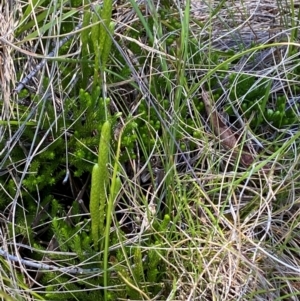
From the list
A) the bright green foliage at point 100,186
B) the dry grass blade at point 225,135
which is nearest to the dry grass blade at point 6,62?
the bright green foliage at point 100,186

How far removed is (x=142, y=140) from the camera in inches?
57.9

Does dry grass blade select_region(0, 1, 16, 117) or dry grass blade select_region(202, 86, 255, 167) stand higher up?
dry grass blade select_region(0, 1, 16, 117)

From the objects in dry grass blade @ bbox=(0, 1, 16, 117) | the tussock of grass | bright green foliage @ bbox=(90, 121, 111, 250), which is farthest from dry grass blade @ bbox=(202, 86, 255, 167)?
dry grass blade @ bbox=(0, 1, 16, 117)

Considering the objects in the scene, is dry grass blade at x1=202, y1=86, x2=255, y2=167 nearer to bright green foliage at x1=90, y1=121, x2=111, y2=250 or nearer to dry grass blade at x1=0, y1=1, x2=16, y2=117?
bright green foliage at x1=90, y1=121, x2=111, y2=250

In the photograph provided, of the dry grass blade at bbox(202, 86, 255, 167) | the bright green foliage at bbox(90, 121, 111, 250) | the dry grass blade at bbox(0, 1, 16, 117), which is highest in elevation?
the dry grass blade at bbox(0, 1, 16, 117)

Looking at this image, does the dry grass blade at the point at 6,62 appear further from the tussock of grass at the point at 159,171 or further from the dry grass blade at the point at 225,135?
the dry grass blade at the point at 225,135

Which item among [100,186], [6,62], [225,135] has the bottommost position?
[225,135]

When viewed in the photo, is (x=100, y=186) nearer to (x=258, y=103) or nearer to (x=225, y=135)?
(x=225, y=135)

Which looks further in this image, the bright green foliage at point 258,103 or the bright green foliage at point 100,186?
the bright green foliage at point 258,103

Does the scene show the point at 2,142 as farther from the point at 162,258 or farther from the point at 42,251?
the point at 162,258

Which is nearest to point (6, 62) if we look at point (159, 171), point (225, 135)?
point (159, 171)

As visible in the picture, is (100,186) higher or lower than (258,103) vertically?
higher

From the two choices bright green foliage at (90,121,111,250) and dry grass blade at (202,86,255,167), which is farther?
dry grass blade at (202,86,255,167)

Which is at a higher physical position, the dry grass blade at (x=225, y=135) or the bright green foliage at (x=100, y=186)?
the bright green foliage at (x=100, y=186)
